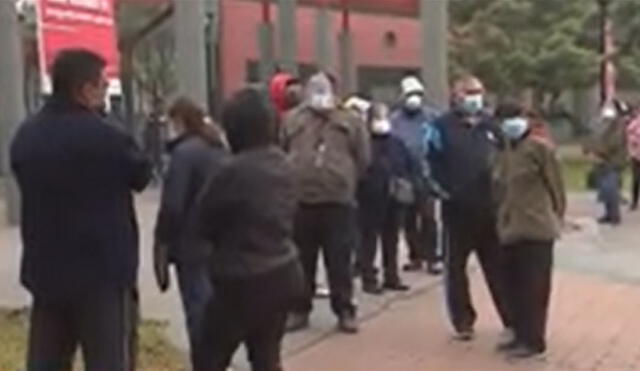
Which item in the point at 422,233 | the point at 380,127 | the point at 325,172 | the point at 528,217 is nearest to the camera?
the point at 528,217

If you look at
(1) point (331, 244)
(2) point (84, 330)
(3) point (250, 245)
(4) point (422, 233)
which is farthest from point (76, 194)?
(4) point (422, 233)

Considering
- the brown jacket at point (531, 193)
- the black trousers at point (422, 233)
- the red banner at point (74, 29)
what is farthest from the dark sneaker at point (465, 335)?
the black trousers at point (422, 233)

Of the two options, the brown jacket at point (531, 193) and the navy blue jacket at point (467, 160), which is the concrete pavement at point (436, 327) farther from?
the navy blue jacket at point (467, 160)

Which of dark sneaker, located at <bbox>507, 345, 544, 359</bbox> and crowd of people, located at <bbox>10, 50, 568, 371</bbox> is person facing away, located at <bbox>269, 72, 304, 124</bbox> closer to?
crowd of people, located at <bbox>10, 50, 568, 371</bbox>

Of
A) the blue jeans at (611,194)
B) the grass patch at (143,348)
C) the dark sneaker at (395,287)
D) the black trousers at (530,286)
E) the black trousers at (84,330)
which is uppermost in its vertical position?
the black trousers at (84,330)

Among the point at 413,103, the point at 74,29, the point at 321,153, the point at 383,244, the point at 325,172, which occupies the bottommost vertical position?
the point at 383,244

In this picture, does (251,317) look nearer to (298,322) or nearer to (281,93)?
(298,322)

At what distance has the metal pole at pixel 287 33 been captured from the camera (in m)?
21.7

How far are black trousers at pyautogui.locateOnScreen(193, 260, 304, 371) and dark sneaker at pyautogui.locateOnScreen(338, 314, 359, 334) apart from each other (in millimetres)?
4224

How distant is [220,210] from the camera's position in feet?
21.5

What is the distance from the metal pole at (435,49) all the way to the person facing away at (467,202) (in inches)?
336

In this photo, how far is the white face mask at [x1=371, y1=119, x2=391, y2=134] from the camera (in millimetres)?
13070

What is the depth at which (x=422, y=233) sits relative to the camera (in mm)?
14469

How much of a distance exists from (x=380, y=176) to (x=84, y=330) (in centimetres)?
649
